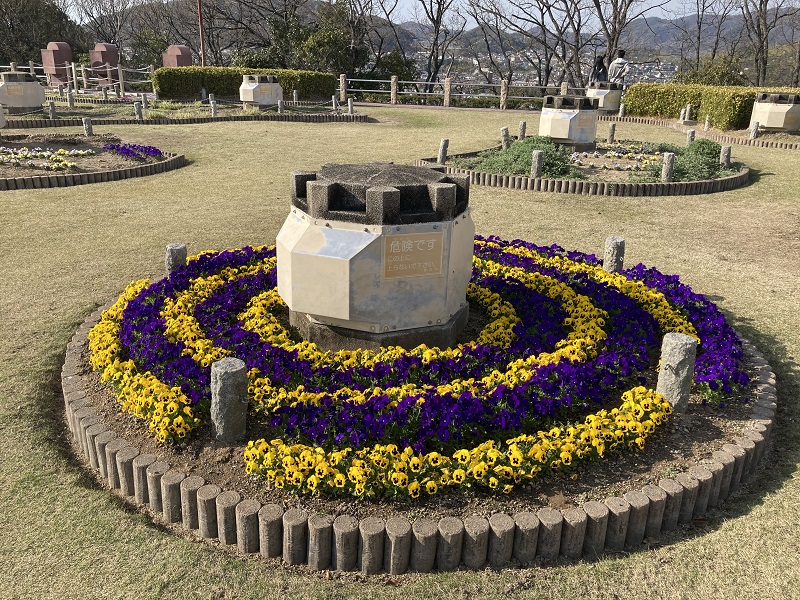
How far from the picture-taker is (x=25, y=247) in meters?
9.02

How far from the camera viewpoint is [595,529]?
3795 millimetres

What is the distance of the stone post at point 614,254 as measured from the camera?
755cm

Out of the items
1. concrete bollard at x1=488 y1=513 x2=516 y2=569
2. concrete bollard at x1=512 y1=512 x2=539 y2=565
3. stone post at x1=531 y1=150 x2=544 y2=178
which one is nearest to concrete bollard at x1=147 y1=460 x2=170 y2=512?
concrete bollard at x1=488 y1=513 x2=516 y2=569

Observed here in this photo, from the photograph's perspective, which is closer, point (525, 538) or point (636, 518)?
point (525, 538)

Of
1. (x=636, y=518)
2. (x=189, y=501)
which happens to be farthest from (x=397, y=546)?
(x=636, y=518)

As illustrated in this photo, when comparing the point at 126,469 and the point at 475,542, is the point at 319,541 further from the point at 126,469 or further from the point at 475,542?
the point at 126,469

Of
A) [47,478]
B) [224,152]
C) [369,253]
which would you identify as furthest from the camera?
[224,152]

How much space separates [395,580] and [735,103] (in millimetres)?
23268

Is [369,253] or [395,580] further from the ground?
[369,253]

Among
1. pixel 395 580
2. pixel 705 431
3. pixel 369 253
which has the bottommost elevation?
pixel 395 580

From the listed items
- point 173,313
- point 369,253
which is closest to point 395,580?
point 369,253

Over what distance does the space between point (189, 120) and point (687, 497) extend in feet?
74.8

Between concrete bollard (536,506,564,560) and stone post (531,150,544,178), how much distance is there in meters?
10.7

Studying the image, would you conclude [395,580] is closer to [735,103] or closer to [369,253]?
[369,253]
